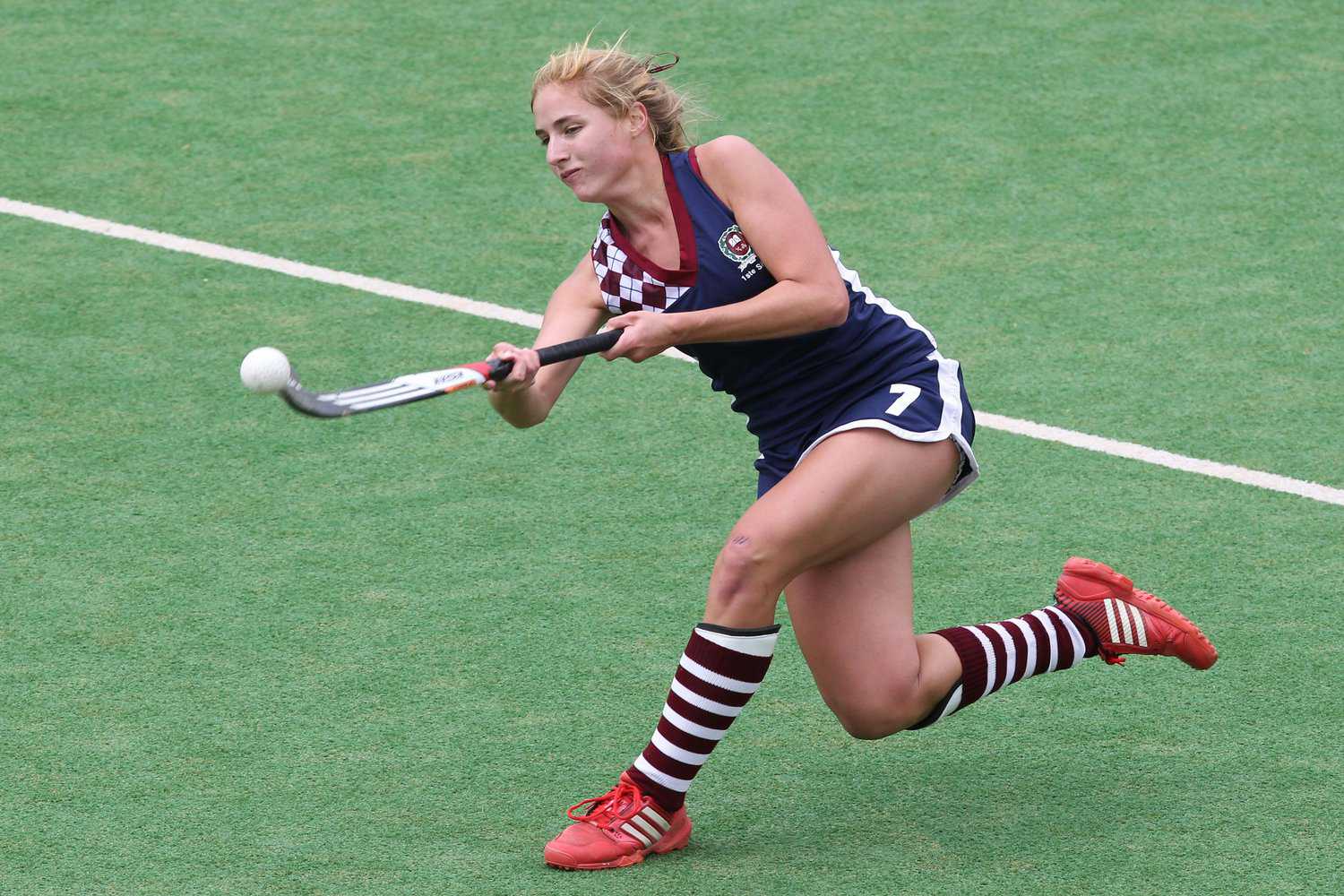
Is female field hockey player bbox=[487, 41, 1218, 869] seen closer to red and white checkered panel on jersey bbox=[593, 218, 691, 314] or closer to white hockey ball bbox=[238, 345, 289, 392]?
red and white checkered panel on jersey bbox=[593, 218, 691, 314]

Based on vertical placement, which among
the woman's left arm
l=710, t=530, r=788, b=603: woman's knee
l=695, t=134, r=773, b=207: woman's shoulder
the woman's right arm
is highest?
l=695, t=134, r=773, b=207: woman's shoulder

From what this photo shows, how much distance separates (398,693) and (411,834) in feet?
2.20

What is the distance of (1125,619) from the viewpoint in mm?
4852

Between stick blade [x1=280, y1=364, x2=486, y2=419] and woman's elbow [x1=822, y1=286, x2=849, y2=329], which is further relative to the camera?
woman's elbow [x1=822, y1=286, x2=849, y2=329]

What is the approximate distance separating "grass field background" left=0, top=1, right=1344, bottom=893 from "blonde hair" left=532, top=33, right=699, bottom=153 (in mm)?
1429

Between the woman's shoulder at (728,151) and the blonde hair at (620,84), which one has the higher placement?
the blonde hair at (620,84)

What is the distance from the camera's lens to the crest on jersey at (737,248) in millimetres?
4383

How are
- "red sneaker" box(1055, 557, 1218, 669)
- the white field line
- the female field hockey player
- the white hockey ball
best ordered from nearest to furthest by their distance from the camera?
the white hockey ball
the female field hockey player
"red sneaker" box(1055, 557, 1218, 669)
the white field line

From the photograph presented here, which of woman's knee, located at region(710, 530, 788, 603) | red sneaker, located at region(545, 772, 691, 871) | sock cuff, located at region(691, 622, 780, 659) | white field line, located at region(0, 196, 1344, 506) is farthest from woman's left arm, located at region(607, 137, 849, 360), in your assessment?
white field line, located at region(0, 196, 1344, 506)

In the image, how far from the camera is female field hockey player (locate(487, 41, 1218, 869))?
4246mm

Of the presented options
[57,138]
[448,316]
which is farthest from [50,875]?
[57,138]

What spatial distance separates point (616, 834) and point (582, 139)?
151 cm

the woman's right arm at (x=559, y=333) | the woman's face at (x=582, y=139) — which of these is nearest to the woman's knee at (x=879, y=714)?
the woman's right arm at (x=559, y=333)

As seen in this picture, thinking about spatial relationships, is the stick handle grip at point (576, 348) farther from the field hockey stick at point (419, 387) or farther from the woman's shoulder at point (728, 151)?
the woman's shoulder at point (728, 151)
